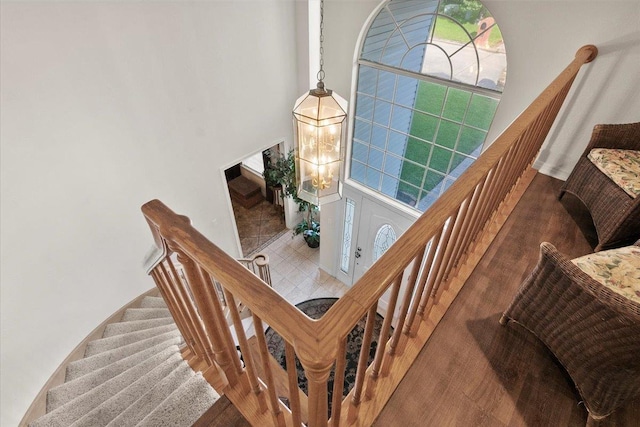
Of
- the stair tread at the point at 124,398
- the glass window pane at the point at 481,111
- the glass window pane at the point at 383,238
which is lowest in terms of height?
the glass window pane at the point at 383,238

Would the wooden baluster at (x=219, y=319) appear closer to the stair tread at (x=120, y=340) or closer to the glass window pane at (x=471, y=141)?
the stair tread at (x=120, y=340)

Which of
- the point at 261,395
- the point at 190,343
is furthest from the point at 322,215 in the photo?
the point at 261,395

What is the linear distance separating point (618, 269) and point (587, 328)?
0.37 metres

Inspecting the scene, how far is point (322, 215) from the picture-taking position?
5133 millimetres

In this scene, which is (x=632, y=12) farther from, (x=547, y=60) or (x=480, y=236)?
(x=480, y=236)

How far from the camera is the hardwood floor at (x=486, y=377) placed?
124 cm

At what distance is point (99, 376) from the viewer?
229 cm

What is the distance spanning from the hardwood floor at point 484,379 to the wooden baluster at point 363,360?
0.16 metres

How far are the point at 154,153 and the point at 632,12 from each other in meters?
4.06

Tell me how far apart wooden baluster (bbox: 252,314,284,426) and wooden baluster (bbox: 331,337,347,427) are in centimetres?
11

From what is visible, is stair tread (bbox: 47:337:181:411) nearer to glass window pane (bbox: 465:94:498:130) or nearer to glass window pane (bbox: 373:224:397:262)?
glass window pane (bbox: 373:224:397:262)

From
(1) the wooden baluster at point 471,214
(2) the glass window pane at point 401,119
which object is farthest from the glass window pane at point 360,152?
(1) the wooden baluster at point 471,214

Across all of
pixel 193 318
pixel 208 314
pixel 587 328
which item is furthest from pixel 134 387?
pixel 587 328

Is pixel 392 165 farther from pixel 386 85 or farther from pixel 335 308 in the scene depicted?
pixel 335 308
